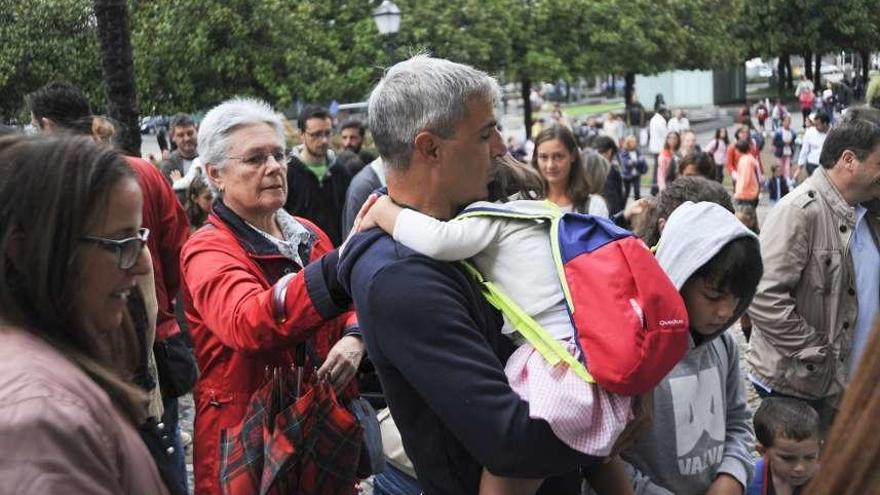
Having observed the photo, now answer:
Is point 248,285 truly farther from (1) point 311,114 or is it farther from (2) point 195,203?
(1) point 311,114

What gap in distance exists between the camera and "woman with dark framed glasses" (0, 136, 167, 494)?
1510 mm

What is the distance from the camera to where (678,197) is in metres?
3.63

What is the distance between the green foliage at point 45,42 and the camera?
19891mm

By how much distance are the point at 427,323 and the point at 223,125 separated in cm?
186

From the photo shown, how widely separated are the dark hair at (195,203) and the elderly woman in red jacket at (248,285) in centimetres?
220

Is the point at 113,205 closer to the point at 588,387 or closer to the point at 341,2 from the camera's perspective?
the point at 588,387

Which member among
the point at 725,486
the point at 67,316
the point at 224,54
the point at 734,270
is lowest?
the point at 725,486

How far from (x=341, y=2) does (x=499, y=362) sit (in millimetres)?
26421

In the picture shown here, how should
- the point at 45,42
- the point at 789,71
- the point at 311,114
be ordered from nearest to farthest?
the point at 311,114, the point at 45,42, the point at 789,71

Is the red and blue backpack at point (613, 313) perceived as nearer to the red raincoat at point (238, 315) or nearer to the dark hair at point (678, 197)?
the red raincoat at point (238, 315)

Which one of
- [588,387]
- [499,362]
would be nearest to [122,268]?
[499,362]

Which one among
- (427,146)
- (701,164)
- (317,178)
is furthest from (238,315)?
(701,164)

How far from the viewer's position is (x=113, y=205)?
1831mm

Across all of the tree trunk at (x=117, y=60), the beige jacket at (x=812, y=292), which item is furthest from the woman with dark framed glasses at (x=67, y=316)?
the tree trunk at (x=117, y=60)
